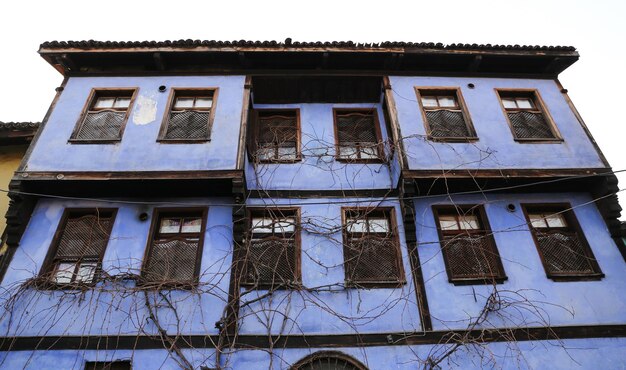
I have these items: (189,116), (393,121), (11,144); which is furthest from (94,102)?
(393,121)

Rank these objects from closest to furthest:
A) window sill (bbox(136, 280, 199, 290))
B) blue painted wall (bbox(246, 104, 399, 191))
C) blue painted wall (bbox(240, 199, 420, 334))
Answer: blue painted wall (bbox(240, 199, 420, 334)), window sill (bbox(136, 280, 199, 290)), blue painted wall (bbox(246, 104, 399, 191))

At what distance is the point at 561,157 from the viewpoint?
888 centimetres

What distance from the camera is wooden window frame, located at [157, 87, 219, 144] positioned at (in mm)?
8797

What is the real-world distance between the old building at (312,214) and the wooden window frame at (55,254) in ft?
0.15

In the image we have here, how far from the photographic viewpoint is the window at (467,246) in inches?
303

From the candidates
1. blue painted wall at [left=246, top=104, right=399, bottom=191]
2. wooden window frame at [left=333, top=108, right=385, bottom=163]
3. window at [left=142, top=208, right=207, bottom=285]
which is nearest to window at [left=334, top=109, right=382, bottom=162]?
wooden window frame at [left=333, top=108, right=385, bottom=163]

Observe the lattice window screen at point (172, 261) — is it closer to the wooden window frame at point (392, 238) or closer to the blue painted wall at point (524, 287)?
the wooden window frame at point (392, 238)

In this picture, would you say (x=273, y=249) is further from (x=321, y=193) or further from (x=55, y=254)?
(x=55, y=254)

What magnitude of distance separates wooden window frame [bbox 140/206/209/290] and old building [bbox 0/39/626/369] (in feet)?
0.13

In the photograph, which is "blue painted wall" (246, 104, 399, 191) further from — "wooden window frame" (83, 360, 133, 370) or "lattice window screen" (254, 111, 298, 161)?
"wooden window frame" (83, 360, 133, 370)

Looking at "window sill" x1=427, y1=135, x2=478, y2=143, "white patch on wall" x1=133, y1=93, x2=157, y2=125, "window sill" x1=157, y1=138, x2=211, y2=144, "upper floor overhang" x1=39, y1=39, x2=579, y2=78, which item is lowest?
"window sill" x1=427, y1=135, x2=478, y2=143

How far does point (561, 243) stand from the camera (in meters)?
8.18

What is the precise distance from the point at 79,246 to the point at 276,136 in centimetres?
477

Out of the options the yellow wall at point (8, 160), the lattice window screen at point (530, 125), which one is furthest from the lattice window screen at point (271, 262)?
the yellow wall at point (8, 160)
